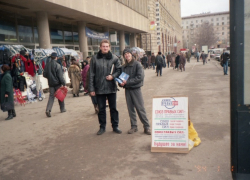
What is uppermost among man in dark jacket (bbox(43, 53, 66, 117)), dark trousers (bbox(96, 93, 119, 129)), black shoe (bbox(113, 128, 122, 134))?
man in dark jacket (bbox(43, 53, 66, 117))

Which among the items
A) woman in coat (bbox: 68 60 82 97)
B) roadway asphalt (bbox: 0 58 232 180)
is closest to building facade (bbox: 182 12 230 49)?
woman in coat (bbox: 68 60 82 97)

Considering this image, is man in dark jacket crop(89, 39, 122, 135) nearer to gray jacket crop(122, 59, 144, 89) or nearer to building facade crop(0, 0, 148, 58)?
gray jacket crop(122, 59, 144, 89)

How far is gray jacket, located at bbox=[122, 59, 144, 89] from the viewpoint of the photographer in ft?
17.0

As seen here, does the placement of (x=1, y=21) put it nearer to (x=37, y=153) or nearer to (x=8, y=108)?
(x=8, y=108)

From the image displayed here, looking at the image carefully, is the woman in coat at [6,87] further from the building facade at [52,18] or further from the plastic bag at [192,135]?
the building facade at [52,18]

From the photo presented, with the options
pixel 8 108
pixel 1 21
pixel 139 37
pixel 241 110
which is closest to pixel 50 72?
pixel 8 108

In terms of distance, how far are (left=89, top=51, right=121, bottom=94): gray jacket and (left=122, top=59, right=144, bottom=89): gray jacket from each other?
0.26 m

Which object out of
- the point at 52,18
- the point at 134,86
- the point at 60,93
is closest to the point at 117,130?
the point at 134,86

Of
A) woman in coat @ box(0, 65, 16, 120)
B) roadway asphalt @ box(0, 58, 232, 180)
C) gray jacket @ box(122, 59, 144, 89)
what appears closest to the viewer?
roadway asphalt @ box(0, 58, 232, 180)

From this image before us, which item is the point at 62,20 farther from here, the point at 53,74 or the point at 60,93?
the point at 60,93

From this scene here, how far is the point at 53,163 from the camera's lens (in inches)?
161

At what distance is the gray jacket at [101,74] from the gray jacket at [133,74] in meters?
0.26

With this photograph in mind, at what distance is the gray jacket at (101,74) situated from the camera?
17.2 ft

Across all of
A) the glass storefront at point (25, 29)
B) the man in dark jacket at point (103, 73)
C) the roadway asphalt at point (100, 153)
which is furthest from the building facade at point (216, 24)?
the man in dark jacket at point (103, 73)
